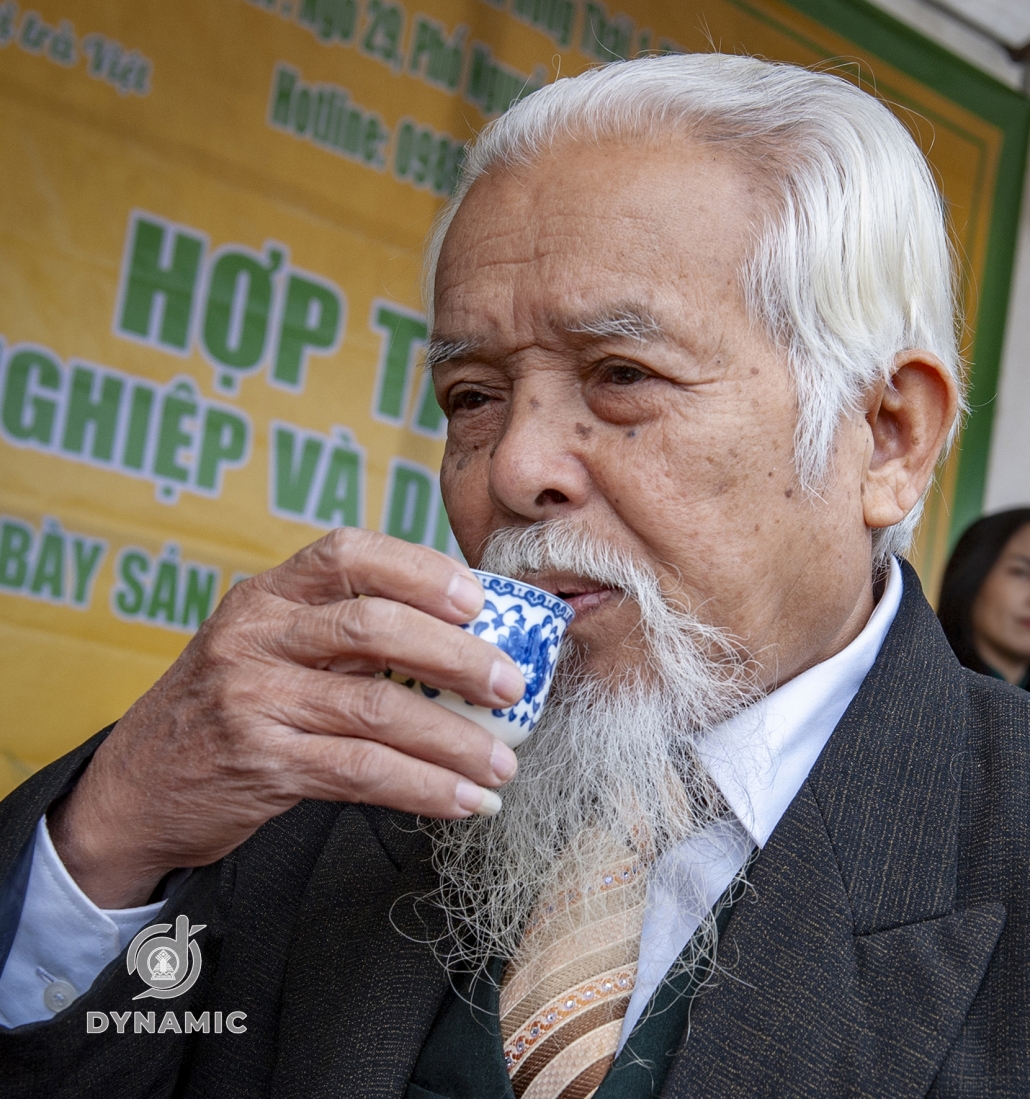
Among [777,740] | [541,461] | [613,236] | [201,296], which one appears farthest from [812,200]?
[201,296]

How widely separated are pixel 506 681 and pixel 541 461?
457 mm

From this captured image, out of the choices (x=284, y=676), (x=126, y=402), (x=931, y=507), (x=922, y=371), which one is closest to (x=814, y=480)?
(x=922, y=371)

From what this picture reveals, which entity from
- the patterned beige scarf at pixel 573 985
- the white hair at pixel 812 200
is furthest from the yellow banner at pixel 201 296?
the patterned beige scarf at pixel 573 985

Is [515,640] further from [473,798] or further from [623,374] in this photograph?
[623,374]

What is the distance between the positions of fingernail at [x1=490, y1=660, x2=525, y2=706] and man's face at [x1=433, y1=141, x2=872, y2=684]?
15.1 inches

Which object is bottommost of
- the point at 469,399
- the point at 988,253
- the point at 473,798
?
the point at 473,798

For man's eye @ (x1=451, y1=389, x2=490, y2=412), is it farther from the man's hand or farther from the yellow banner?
the yellow banner

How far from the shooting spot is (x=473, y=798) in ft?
4.00

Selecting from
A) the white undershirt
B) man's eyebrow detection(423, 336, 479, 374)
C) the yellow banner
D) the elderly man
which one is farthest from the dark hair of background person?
man's eyebrow detection(423, 336, 479, 374)

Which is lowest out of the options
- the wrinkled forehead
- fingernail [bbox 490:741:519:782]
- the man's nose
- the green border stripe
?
fingernail [bbox 490:741:519:782]

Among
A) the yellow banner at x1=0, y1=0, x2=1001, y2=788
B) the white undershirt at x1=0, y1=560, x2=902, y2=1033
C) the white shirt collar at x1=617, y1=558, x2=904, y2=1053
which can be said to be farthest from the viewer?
the yellow banner at x1=0, y1=0, x2=1001, y2=788

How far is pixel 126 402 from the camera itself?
2.67 m

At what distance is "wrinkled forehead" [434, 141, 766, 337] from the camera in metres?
1.59

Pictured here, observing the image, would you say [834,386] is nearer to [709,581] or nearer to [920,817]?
[709,581]
